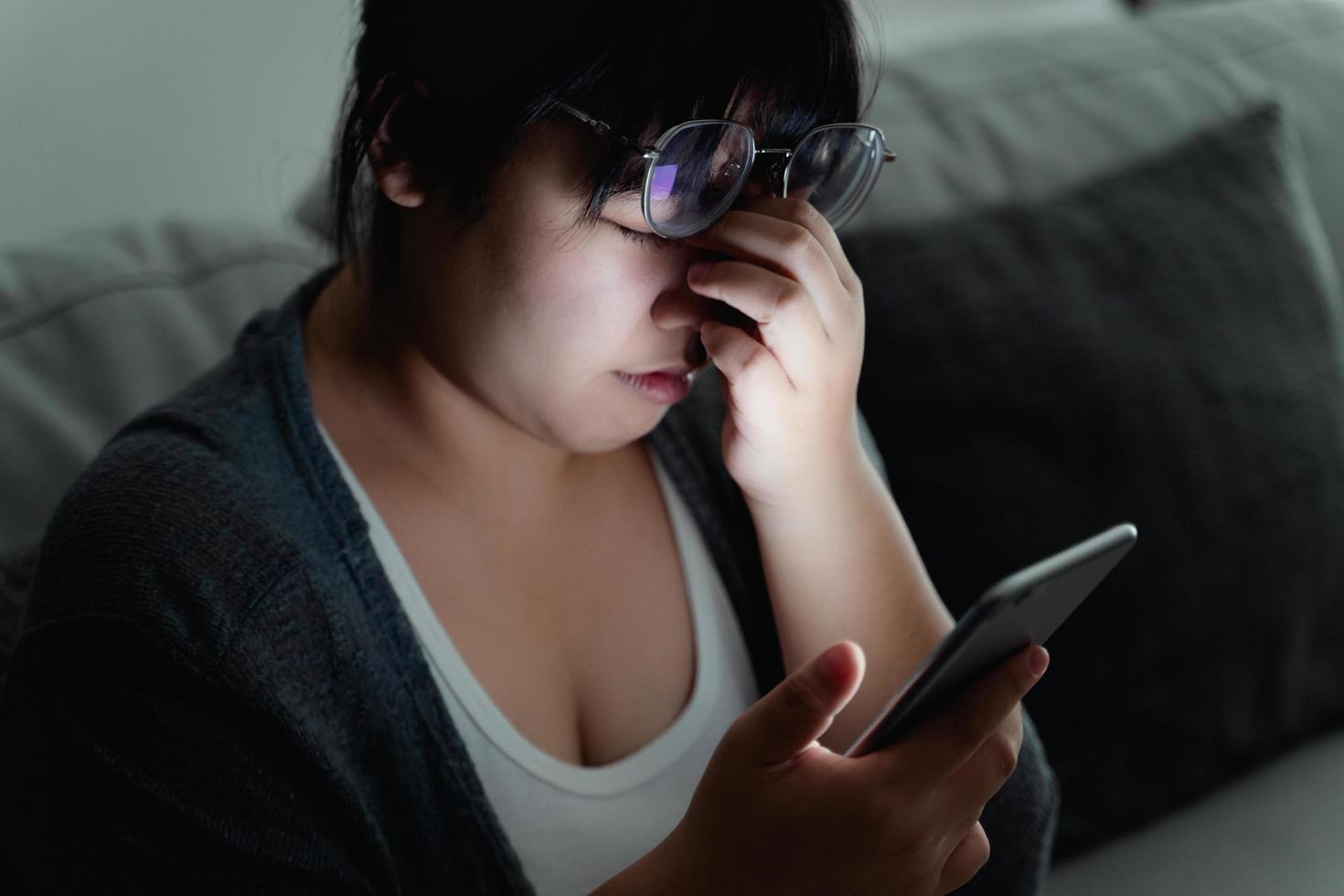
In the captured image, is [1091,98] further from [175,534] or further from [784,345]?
[175,534]

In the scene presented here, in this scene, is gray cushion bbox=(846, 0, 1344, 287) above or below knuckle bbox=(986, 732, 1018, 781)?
above

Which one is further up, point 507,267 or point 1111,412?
point 507,267

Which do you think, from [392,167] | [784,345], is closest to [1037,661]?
[784,345]

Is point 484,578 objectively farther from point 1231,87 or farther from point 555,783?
point 1231,87

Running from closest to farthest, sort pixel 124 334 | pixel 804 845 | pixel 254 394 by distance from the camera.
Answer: pixel 804 845, pixel 254 394, pixel 124 334

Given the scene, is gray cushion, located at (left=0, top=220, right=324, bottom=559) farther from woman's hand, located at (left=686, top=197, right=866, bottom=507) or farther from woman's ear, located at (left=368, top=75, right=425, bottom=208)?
woman's hand, located at (left=686, top=197, right=866, bottom=507)

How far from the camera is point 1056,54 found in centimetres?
162

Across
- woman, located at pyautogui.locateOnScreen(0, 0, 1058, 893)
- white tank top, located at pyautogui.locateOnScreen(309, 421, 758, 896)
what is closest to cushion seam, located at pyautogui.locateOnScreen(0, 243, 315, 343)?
woman, located at pyautogui.locateOnScreen(0, 0, 1058, 893)

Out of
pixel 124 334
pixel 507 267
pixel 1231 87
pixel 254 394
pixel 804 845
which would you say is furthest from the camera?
pixel 1231 87

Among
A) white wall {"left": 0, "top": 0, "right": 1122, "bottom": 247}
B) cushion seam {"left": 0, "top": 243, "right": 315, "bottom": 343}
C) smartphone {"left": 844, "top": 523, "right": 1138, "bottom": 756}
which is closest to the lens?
smartphone {"left": 844, "top": 523, "right": 1138, "bottom": 756}

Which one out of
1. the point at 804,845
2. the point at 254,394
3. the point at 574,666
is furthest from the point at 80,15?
the point at 804,845

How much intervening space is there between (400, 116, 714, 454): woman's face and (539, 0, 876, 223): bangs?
22mm

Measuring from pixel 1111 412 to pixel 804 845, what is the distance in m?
0.75

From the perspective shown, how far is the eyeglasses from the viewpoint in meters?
0.73
